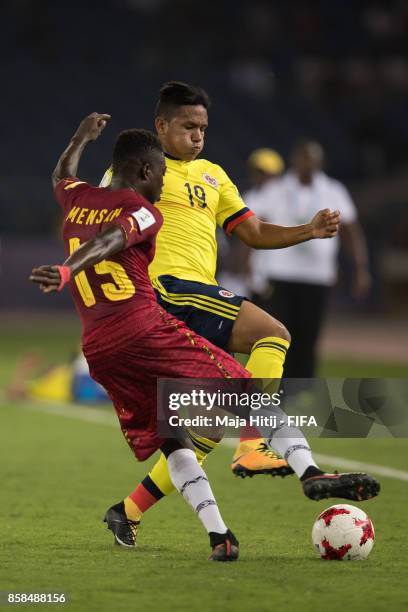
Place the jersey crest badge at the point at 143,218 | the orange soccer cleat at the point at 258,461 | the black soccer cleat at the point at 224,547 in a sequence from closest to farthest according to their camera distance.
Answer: the jersey crest badge at the point at 143,218 < the black soccer cleat at the point at 224,547 < the orange soccer cleat at the point at 258,461

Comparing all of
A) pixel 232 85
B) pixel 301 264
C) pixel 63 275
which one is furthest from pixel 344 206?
pixel 232 85

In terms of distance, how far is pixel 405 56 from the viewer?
116 ft

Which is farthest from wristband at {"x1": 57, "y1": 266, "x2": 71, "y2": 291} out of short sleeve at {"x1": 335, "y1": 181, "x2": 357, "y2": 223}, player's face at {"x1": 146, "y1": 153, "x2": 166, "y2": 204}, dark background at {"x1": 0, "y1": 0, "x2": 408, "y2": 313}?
dark background at {"x1": 0, "y1": 0, "x2": 408, "y2": 313}

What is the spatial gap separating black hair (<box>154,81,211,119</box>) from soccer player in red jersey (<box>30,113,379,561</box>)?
2.20ft

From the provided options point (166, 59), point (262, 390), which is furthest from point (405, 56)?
point (262, 390)

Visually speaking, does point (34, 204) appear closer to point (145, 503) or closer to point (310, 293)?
point (310, 293)

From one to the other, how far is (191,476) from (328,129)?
28358 millimetres

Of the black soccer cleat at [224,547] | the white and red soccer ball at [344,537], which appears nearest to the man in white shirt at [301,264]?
the white and red soccer ball at [344,537]

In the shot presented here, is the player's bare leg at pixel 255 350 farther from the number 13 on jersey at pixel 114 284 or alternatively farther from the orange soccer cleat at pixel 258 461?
the number 13 on jersey at pixel 114 284

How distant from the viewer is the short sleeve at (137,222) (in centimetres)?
510

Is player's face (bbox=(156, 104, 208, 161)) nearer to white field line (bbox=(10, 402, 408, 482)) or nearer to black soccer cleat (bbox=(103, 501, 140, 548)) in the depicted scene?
black soccer cleat (bbox=(103, 501, 140, 548))

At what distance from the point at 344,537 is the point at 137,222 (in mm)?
1647

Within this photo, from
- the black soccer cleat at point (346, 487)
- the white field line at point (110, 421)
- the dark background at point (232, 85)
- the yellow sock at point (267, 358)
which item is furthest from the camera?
the dark background at point (232, 85)

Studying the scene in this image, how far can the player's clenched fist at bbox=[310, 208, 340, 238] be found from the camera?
576cm
